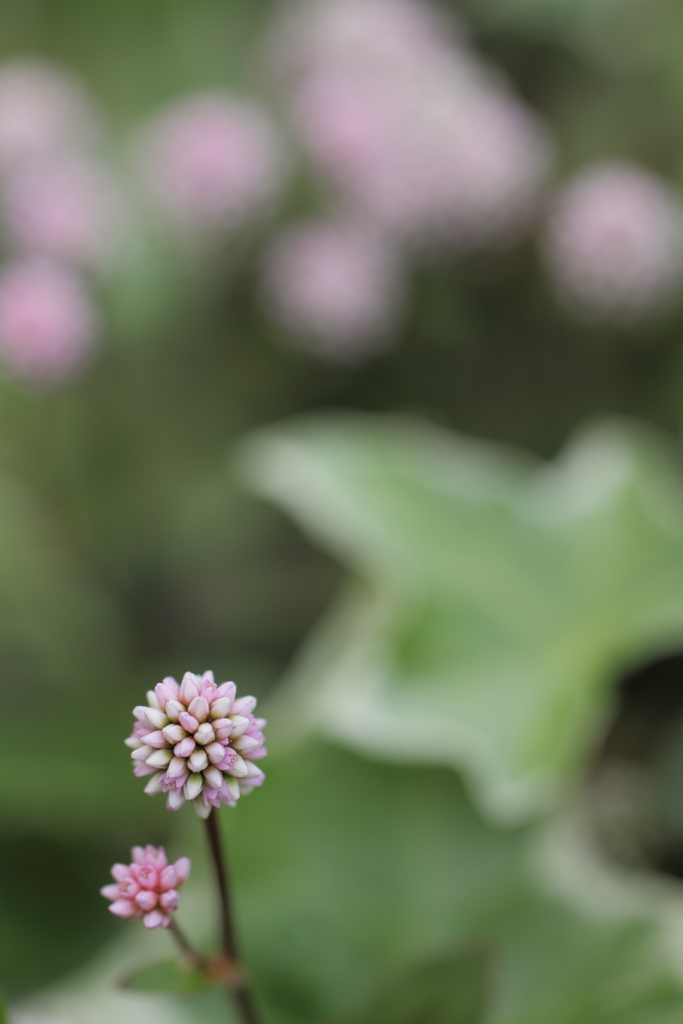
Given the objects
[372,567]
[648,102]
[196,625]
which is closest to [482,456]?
[372,567]

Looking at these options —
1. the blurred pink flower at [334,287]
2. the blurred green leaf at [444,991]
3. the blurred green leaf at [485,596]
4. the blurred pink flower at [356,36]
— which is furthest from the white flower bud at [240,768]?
the blurred pink flower at [356,36]

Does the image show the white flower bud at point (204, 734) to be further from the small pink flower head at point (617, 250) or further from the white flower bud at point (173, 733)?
the small pink flower head at point (617, 250)

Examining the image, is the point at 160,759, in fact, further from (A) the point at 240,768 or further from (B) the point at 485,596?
(B) the point at 485,596

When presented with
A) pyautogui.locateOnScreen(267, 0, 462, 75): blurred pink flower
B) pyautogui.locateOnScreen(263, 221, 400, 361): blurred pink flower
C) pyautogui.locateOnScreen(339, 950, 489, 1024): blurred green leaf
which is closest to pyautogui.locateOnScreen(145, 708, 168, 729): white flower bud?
pyautogui.locateOnScreen(339, 950, 489, 1024): blurred green leaf

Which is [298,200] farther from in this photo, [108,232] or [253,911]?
[253,911]

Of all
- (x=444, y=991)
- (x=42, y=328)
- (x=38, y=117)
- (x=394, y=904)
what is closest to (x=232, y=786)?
(x=444, y=991)

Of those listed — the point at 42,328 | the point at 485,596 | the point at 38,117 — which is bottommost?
the point at 485,596

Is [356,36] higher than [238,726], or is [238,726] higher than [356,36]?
[356,36]

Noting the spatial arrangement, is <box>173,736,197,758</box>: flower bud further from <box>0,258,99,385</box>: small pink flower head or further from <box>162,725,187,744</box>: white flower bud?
<box>0,258,99,385</box>: small pink flower head
